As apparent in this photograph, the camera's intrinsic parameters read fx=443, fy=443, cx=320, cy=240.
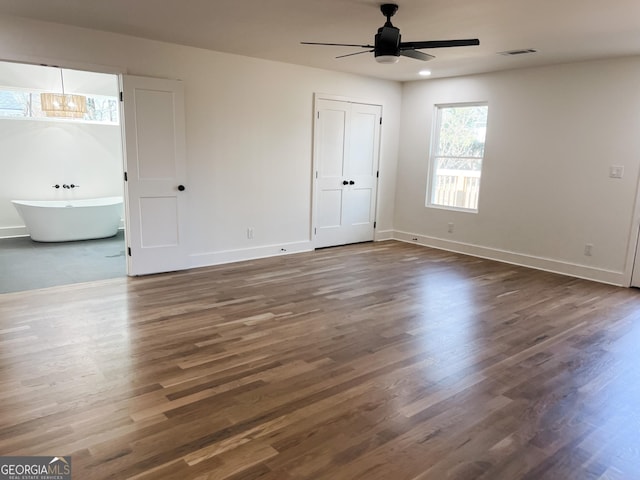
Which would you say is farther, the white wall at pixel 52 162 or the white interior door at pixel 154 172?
the white wall at pixel 52 162

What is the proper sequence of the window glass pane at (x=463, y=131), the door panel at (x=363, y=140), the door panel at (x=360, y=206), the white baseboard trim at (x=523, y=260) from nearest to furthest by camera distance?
the white baseboard trim at (x=523, y=260) → the window glass pane at (x=463, y=131) → the door panel at (x=363, y=140) → the door panel at (x=360, y=206)

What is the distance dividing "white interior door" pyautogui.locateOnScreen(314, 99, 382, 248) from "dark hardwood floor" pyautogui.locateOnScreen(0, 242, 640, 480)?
2169 mm

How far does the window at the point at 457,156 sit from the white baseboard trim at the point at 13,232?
6.51m

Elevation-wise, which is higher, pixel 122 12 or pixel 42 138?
pixel 122 12

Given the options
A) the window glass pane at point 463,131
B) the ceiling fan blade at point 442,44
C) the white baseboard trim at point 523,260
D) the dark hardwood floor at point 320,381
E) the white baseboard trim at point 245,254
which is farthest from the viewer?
the window glass pane at point 463,131

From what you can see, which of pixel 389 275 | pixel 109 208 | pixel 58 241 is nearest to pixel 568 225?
pixel 389 275

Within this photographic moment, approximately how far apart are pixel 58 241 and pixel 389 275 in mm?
5070

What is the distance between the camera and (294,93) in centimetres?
609

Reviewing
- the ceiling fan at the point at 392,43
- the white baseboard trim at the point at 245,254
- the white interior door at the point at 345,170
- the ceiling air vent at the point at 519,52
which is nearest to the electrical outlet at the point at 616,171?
the ceiling air vent at the point at 519,52

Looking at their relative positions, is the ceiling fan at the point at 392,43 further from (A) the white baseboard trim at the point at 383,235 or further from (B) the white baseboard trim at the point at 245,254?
(A) the white baseboard trim at the point at 383,235

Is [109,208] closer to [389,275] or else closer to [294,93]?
[294,93]

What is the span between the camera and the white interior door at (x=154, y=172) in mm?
4816

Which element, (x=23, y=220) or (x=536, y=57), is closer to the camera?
(x=536, y=57)

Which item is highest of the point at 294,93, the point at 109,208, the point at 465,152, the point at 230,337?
the point at 294,93
